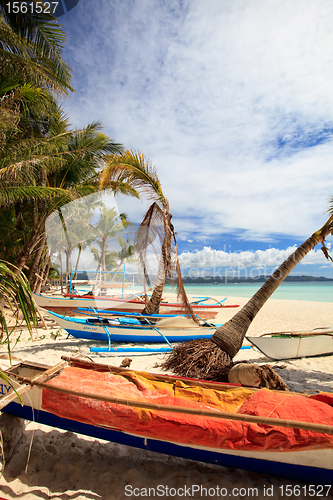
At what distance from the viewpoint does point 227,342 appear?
5000mm

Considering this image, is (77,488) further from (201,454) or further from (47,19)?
(47,19)

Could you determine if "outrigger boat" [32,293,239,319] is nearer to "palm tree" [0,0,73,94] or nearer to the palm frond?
the palm frond

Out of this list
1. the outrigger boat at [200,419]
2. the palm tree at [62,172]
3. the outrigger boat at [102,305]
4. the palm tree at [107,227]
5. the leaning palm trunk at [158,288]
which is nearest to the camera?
the outrigger boat at [200,419]

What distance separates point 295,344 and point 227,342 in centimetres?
246

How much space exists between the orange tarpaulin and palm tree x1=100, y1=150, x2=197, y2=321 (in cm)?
363

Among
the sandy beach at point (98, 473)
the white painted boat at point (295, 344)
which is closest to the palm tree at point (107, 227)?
the white painted boat at point (295, 344)

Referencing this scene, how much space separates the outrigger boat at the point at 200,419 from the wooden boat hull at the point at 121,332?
131 inches

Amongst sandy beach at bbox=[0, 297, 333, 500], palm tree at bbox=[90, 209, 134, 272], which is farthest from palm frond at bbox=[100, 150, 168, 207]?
palm tree at bbox=[90, 209, 134, 272]

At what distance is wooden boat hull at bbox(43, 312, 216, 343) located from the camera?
21.5 ft

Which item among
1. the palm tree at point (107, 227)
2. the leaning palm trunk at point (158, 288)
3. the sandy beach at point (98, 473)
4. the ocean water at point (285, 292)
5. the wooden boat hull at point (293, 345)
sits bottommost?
the ocean water at point (285, 292)

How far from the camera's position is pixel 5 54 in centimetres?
644

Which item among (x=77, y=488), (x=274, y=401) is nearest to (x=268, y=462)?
(x=274, y=401)

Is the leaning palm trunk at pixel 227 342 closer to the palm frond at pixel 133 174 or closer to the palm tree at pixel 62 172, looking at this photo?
the palm frond at pixel 133 174

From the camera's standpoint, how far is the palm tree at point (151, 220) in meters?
6.79
